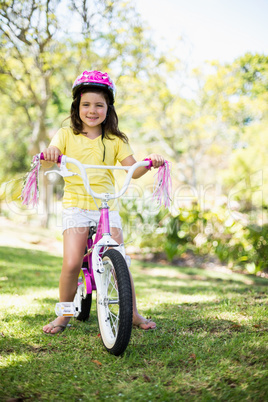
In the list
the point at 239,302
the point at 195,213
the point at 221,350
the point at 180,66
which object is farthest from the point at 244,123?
the point at 221,350

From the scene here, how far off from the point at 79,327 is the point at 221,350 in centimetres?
108

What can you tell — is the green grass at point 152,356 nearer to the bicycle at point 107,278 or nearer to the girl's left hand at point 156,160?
the bicycle at point 107,278

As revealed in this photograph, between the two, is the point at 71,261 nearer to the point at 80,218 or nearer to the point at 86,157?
the point at 80,218

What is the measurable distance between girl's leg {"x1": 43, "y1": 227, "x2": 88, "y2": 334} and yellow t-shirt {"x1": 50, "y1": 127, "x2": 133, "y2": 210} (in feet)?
0.65

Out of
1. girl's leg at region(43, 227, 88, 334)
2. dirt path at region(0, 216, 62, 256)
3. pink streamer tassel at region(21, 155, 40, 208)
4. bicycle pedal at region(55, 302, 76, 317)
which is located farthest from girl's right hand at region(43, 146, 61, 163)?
dirt path at region(0, 216, 62, 256)

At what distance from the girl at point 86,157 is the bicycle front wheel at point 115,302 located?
328 millimetres

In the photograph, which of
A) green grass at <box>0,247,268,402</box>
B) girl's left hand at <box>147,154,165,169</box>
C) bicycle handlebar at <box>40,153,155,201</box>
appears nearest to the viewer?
green grass at <box>0,247,268,402</box>

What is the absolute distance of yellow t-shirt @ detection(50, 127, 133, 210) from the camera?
2623mm

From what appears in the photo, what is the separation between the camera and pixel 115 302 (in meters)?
2.18

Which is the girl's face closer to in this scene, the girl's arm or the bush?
the girl's arm

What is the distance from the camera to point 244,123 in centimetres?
1731

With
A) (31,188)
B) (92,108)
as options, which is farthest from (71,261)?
(92,108)

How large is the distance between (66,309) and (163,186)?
1085 millimetres

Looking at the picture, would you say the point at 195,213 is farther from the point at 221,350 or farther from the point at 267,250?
the point at 221,350
